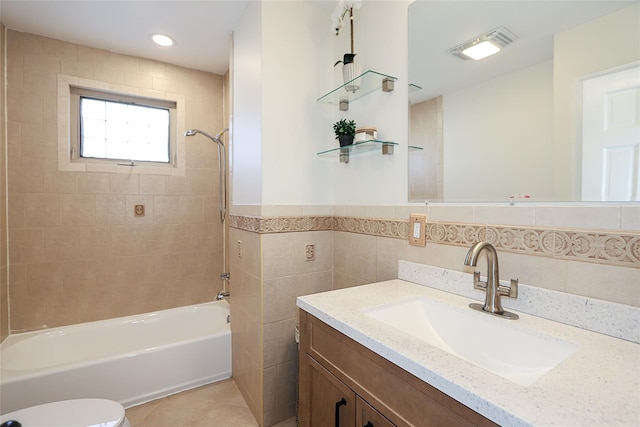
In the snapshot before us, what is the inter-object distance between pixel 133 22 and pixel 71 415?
2264 millimetres

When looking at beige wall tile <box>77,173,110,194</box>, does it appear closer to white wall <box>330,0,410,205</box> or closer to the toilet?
the toilet

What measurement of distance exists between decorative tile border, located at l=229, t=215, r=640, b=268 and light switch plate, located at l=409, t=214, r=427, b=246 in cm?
2

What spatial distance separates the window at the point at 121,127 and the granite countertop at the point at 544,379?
2454 mm

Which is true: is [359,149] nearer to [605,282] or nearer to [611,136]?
[611,136]

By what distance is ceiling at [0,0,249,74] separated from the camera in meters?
1.80

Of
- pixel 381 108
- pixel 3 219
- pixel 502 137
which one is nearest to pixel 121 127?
pixel 3 219

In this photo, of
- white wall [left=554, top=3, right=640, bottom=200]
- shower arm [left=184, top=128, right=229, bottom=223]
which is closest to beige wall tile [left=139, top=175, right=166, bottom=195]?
shower arm [left=184, top=128, right=229, bottom=223]

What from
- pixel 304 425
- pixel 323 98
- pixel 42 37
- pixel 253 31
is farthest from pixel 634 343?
pixel 42 37

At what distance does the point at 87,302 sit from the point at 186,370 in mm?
1049

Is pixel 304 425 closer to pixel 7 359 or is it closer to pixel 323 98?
pixel 323 98

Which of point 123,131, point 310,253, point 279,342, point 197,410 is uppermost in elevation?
point 123,131

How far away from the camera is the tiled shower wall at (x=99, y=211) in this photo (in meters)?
2.11

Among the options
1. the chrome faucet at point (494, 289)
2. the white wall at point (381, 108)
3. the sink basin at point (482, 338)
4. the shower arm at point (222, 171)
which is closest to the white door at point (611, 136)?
the chrome faucet at point (494, 289)

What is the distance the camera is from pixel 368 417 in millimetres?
799
